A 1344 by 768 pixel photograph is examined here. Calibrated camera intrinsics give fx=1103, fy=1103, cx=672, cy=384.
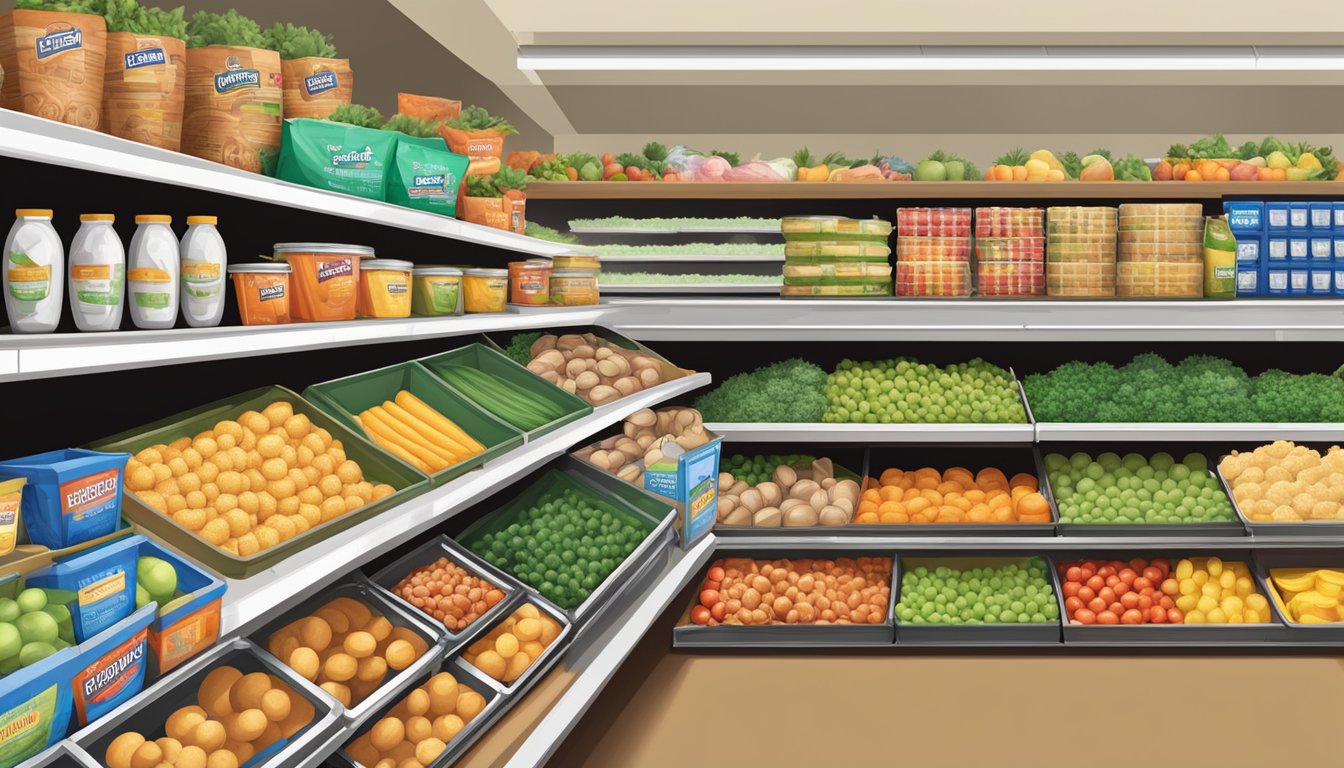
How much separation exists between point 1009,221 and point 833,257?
776mm

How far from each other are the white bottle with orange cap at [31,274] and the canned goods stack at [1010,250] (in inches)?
155

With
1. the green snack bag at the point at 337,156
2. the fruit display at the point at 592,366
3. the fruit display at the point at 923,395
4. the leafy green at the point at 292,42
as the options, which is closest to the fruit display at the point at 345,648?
the green snack bag at the point at 337,156

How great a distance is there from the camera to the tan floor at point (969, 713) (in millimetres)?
3525

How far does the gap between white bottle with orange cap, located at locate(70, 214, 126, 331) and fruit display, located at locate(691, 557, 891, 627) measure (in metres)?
2.95

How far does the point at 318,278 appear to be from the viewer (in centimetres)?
245

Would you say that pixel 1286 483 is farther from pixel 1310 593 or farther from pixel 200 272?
pixel 200 272

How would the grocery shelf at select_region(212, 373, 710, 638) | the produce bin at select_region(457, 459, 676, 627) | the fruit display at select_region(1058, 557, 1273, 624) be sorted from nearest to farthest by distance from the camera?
the grocery shelf at select_region(212, 373, 710, 638) → the produce bin at select_region(457, 459, 676, 627) → the fruit display at select_region(1058, 557, 1273, 624)

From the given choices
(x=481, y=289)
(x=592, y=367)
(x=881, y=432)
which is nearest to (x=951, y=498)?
(x=881, y=432)

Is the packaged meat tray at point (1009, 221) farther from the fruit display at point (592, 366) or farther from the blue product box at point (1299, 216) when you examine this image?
the fruit display at point (592, 366)

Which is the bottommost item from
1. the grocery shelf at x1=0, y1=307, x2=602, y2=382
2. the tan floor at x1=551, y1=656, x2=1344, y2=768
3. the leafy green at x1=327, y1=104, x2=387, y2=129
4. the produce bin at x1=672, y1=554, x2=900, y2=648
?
A: the tan floor at x1=551, y1=656, x2=1344, y2=768

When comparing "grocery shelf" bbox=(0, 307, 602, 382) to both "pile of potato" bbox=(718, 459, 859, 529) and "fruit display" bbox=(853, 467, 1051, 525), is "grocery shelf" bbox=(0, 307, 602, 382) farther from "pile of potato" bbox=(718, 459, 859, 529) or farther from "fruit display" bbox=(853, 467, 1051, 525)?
"fruit display" bbox=(853, 467, 1051, 525)

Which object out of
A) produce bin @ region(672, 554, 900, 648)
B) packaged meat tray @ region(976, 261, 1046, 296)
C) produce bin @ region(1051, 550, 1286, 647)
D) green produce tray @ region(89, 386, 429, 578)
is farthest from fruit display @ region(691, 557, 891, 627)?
green produce tray @ region(89, 386, 429, 578)

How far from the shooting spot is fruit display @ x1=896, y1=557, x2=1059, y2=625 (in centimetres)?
427

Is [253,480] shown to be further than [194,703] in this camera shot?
Yes
